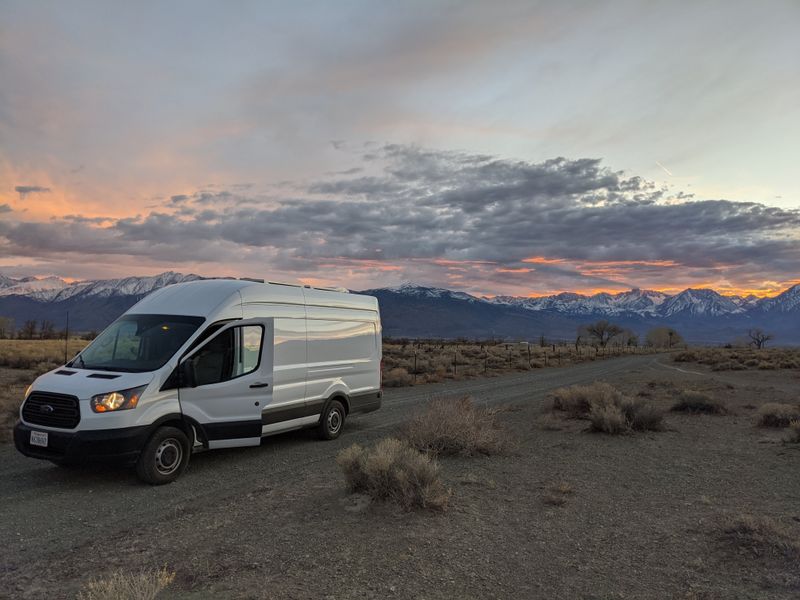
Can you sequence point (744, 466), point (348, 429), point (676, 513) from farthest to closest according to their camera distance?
point (348, 429) < point (744, 466) < point (676, 513)

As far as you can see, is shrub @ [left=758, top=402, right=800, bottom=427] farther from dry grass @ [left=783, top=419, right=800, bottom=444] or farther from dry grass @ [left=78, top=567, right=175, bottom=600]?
dry grass @ [left=78, top=567, right=175, bottom=600]

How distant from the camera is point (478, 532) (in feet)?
17.9

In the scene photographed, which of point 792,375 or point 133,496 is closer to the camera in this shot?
point 133,496

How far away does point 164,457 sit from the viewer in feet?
23.5

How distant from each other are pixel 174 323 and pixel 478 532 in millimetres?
5122

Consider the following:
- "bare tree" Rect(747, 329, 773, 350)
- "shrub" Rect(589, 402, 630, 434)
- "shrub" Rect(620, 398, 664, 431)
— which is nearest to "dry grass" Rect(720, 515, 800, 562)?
"shrub" Rect(589, 402, 630, 434)

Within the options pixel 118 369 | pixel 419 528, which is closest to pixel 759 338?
pixel 419 528

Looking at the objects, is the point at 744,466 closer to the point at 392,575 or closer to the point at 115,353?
the point at 392,575

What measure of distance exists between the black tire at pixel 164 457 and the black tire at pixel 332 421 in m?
2.89

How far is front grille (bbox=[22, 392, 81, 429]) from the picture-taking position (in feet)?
21.9

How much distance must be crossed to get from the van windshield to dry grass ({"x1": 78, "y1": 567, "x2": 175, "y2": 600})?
3482 millimetres

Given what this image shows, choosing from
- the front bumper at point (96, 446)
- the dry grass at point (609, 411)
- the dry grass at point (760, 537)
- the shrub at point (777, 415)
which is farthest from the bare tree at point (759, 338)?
the front bumper at point (96, 446)

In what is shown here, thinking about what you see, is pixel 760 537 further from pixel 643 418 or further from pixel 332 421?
pixel 332 421

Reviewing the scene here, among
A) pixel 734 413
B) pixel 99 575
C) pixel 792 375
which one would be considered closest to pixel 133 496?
pixel 99 575
